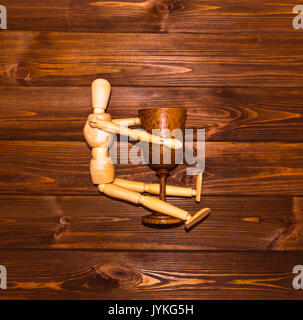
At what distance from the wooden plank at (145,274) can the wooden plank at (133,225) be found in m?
0.02

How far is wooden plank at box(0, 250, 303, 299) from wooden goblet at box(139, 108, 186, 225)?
15 centimetres

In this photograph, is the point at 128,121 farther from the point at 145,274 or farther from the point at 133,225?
the point at 145,274

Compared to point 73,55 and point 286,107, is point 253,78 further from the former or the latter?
point 73,55

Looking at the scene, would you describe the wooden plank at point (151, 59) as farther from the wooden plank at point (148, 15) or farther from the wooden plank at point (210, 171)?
the wooden plank at point (210, 171)

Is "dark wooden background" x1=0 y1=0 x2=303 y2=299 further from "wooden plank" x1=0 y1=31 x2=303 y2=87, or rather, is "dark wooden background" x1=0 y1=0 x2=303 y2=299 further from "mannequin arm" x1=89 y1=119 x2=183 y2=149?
"mannequin arm" x1=89 y1=119 x2=183 y2=149

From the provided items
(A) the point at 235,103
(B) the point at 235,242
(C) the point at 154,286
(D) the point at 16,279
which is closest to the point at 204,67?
(A) the point at 235,103

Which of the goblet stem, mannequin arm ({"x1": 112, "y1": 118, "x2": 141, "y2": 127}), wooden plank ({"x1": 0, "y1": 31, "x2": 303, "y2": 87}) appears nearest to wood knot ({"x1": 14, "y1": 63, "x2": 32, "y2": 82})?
wooden plank ({"x1": 0, "y1": 31, "x2": 303, "y2": 87})

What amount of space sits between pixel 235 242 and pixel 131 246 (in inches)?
10.5

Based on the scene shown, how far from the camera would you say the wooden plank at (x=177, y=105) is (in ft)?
2.47

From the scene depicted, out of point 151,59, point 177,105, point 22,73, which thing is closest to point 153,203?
point 177,105

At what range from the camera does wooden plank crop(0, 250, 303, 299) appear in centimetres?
76

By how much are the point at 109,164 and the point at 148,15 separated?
0.40 m

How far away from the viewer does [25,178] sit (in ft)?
2.49
